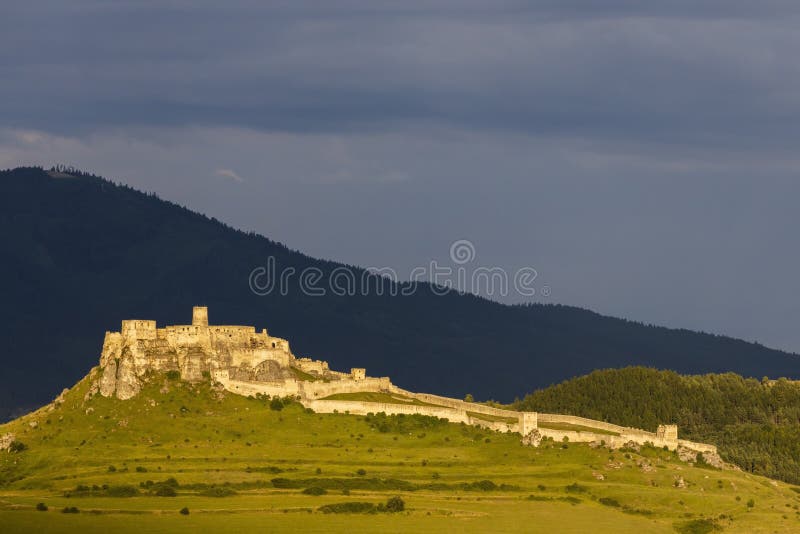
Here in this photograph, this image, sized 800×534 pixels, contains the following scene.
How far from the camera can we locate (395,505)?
158m

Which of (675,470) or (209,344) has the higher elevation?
(209,344)

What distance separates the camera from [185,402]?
182 metres

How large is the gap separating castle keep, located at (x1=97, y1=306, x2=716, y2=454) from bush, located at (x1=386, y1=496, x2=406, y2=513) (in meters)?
25.5

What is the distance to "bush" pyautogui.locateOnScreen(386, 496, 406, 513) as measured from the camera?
519 feet

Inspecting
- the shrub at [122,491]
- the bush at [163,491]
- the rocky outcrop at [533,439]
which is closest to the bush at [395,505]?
the bush at [163,491]

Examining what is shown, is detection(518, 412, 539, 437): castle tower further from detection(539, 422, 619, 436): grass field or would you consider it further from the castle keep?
detection(539, 422, 619, 436): grass field

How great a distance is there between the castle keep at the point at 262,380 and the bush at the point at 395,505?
25.5 metres

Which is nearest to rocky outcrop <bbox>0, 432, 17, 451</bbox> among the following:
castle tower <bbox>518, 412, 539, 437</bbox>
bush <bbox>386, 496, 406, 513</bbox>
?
bush <bbox>386, 496, 406, 513</bbox>

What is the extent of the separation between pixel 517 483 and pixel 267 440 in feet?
82.5

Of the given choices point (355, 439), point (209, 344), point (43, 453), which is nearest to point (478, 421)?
point (355, 439)

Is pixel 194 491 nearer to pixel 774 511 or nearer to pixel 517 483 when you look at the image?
pixel 517 483

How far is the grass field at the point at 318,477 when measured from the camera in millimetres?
155500

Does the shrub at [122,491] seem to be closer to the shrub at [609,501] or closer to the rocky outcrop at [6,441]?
the rocky outcrop at [6,441]

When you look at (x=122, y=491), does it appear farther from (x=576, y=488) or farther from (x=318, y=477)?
(x=576, y=488)
